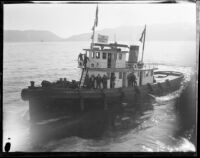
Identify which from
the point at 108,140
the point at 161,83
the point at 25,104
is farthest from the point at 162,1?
the point at 25,104

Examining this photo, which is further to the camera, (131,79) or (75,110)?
(131,79)

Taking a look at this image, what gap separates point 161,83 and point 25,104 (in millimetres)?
7305

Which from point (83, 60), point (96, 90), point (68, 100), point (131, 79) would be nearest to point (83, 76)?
point (83, 60)

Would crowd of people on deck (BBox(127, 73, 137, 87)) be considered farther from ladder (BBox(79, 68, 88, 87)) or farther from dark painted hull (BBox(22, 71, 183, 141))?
ladder (BBox(79, 68, 88, 87))

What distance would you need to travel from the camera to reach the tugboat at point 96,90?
12258mm

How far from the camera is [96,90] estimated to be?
1295 centimetres

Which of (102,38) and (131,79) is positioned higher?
(102,38)

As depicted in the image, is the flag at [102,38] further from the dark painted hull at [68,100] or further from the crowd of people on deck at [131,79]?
the crowd of people on deck at [131,79]

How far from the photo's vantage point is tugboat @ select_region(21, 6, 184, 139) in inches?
483

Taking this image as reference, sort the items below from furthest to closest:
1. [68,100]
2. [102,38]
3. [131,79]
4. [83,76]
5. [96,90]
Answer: [131,79] < [83,76] < [102,38] < [96,90] < [68,100]

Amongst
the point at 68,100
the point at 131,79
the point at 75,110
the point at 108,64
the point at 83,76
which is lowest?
the point at 75,110

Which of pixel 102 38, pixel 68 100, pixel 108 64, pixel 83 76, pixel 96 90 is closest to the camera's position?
pixel 68 100

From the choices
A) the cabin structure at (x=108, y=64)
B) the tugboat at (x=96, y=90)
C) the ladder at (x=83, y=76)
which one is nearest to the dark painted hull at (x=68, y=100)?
the tugboat at (x=96, y=90)

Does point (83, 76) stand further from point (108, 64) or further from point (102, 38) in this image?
point (102, 38)
